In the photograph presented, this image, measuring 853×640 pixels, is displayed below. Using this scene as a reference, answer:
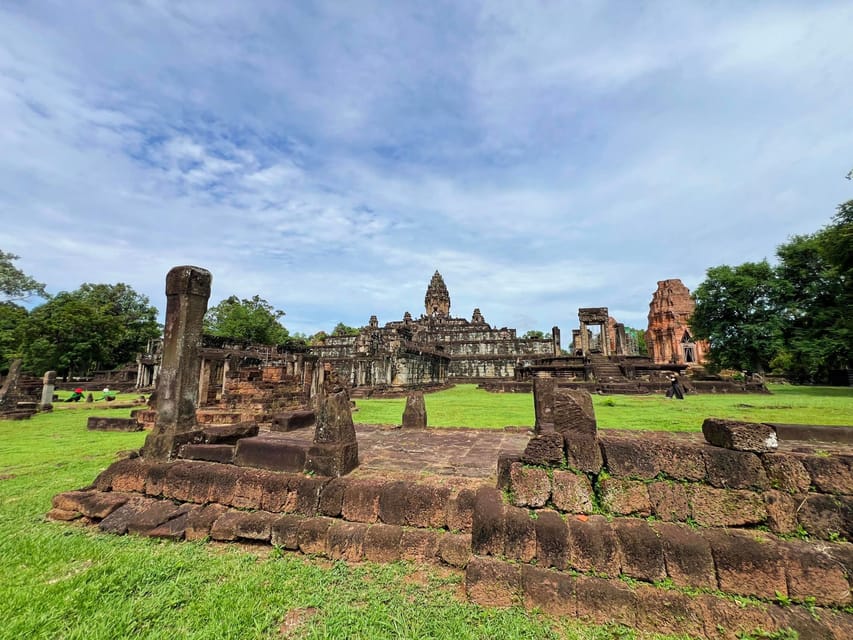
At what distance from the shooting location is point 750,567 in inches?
107

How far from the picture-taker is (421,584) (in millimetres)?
3172

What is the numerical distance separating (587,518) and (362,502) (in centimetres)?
224

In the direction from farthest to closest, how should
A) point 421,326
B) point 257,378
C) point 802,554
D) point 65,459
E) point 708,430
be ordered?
point 421,326 < point 257,378 < point 65,459 < point 708,430 < point 802,554

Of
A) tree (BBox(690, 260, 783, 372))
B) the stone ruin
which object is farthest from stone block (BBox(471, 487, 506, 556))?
tree (BBox(690, 260, 783, 372))

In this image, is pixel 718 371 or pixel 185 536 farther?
pixel 718 371

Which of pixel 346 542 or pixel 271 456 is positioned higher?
pixel 271 456

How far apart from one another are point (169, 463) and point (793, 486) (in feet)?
22.5

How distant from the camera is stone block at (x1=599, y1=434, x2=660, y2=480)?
10.6 feet

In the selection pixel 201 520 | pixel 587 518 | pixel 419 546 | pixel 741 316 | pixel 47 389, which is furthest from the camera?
pixel 741 316

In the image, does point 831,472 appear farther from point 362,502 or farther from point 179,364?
point 179,364

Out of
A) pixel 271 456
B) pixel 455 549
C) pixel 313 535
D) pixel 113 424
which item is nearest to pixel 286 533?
pixel 313 535

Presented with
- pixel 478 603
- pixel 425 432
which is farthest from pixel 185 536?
pixel 425 432

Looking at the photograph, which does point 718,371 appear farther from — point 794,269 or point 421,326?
point 421,326

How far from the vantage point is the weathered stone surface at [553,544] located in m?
3.03
